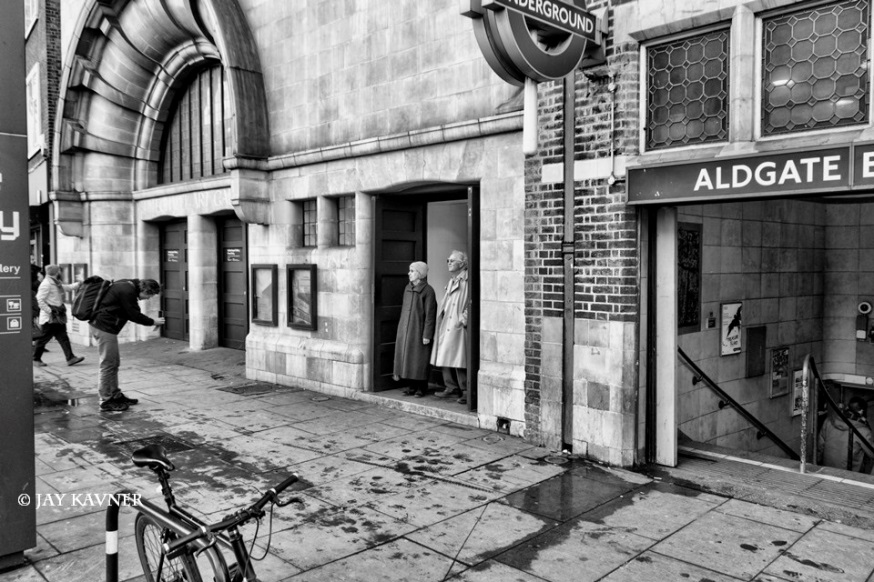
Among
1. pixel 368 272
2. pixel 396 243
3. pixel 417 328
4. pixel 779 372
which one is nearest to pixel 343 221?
pixel 396 243

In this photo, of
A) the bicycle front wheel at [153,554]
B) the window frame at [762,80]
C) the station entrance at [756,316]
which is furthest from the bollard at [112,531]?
the window frame at [762,80]

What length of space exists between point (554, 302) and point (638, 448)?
5.41 ft

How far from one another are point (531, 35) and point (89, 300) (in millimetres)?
6470

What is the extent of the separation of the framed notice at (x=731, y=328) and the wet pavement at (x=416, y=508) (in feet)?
8.84

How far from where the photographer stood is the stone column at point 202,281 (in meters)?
14.1

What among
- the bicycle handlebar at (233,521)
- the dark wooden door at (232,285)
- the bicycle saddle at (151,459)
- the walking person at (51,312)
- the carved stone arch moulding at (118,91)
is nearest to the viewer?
the bicycle handlebar at (233,521)

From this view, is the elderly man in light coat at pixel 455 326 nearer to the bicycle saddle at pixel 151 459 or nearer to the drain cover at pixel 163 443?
the drain cover at pixel 163 443

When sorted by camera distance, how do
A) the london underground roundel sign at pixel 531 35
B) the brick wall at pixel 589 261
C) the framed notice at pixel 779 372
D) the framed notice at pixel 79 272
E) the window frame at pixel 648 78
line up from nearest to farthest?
the london underground roundel sign at pixel 531 35, the window frame at pixel 648 78, the brick wall at pixel 589 261, the framed notice at pixel 779 372, the framed notice at pixel 79 272

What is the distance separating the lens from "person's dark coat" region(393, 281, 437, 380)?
9.38 metres

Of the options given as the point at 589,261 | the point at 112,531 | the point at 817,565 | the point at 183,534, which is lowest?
the point at 817,565

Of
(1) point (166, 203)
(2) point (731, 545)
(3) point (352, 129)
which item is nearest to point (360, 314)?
(3) point (352, 129)

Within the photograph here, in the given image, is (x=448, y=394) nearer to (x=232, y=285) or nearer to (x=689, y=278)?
(x=689, y=278)

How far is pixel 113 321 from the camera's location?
29.5ft

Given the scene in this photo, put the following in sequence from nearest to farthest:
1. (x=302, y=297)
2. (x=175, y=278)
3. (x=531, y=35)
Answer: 1. (x=531, y=35)
2. (x=302, y=297)
3. (x=175, y=278)
